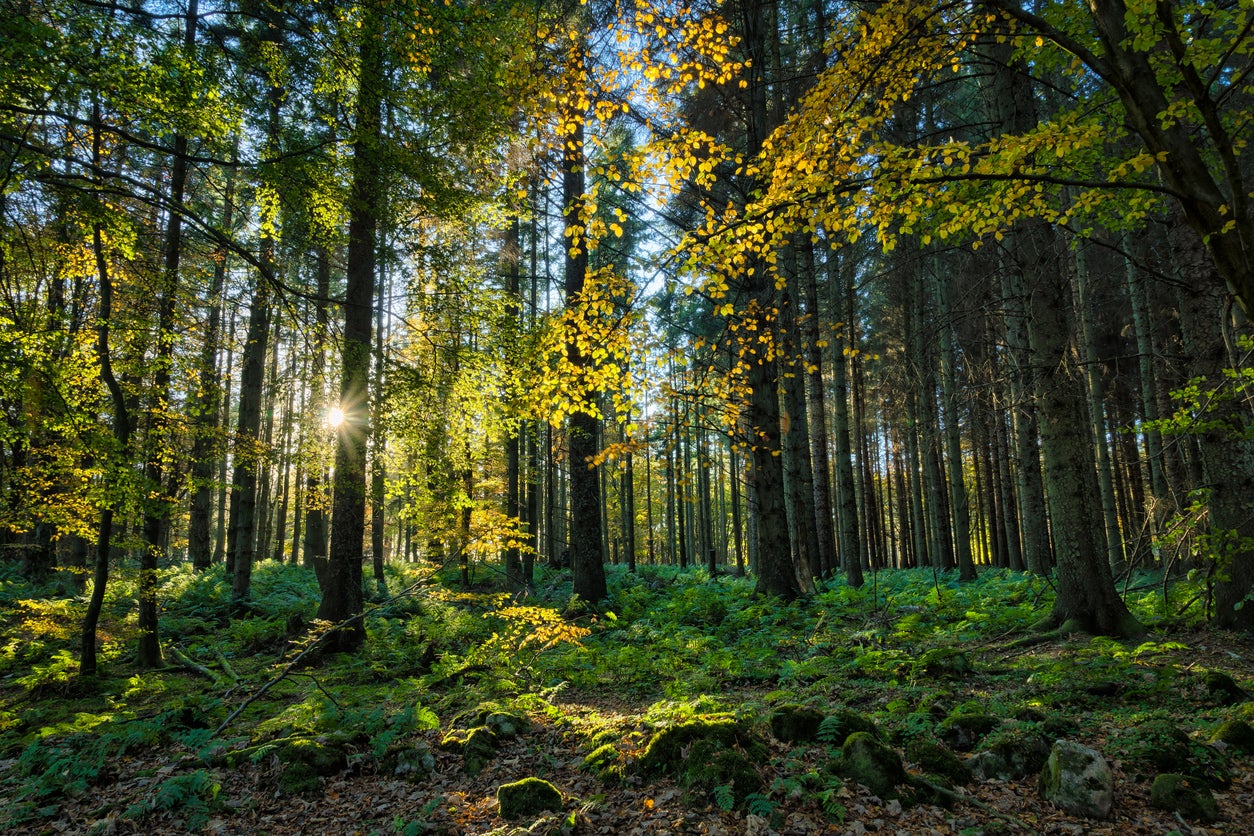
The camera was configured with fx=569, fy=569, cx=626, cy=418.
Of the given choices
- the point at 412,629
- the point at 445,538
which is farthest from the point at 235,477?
the point at 412,629

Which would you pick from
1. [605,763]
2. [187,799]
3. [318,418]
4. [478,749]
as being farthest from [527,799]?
[318,418]

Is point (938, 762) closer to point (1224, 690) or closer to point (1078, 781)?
point (1078, 781)

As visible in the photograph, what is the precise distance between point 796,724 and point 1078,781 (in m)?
1.87

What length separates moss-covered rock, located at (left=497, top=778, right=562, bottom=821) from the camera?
408cm

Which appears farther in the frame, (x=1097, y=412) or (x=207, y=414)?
(x=1097, y=412)

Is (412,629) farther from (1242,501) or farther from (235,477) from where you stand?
(1242,501)

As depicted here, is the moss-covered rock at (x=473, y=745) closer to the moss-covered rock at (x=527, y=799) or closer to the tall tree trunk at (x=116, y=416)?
the moss-covered rock at (x=527, y=799)

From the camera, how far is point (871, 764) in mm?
3971

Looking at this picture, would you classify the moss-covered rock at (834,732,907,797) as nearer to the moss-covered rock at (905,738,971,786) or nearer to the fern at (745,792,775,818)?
the moss-covered rock at (905,738,971,786)

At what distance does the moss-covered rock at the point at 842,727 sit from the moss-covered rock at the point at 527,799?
6.98 feet

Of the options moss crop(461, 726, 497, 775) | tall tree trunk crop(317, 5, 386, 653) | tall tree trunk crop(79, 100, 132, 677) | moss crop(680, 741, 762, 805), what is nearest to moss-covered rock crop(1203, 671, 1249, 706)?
moss crop(680, 741, 762, 805)

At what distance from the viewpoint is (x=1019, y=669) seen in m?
5.96

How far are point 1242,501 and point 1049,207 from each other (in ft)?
15.7

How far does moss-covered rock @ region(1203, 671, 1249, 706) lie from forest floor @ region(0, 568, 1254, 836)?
0.6 inches
